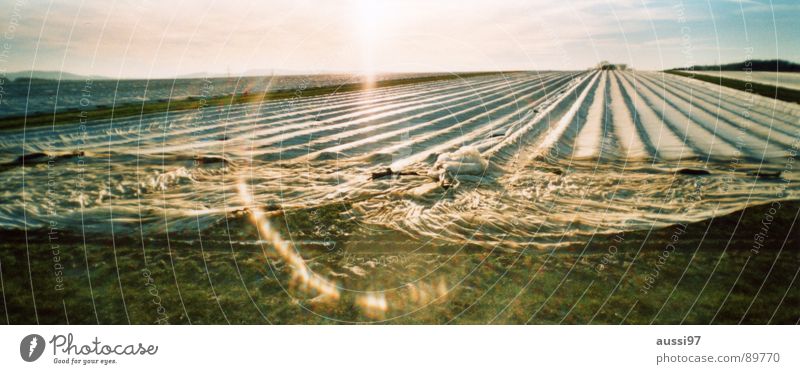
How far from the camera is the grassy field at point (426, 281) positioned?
19.0 ft

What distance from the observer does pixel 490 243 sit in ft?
22.6

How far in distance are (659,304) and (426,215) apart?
3.36 meters

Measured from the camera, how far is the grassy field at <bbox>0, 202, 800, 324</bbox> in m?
5.80
